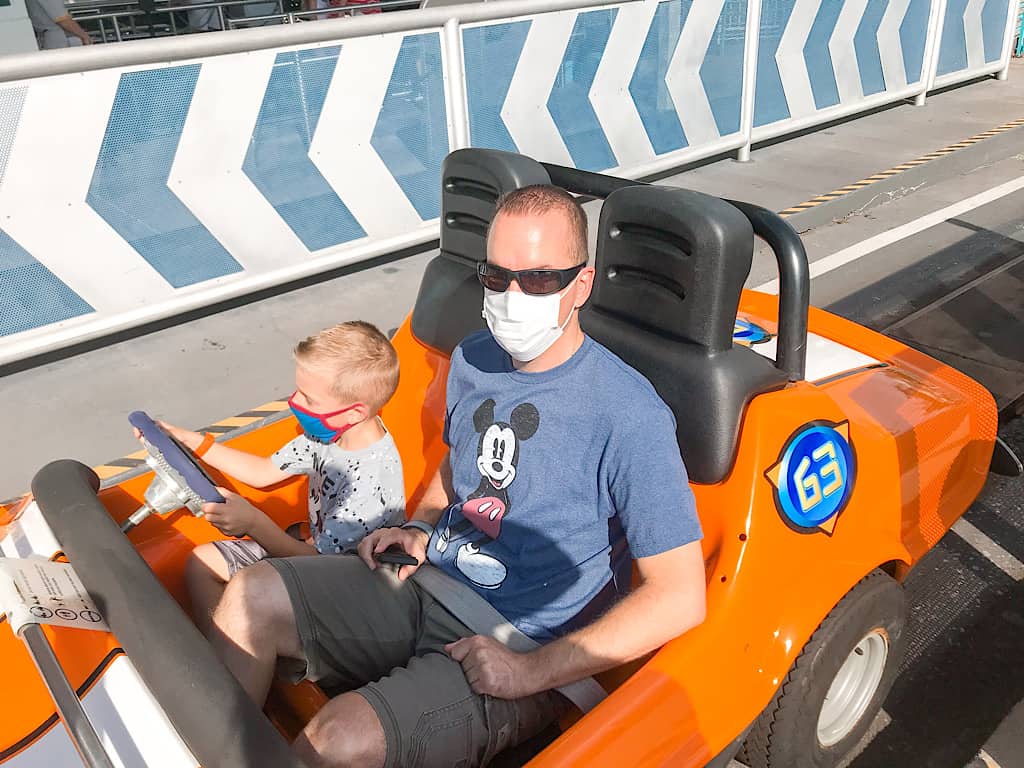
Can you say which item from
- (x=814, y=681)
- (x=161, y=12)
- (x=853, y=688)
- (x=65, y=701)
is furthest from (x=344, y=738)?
(x=161, y=12)

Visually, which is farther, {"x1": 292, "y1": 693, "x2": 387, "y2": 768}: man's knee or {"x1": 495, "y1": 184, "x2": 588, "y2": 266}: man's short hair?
{"x1": 495, "y1": 184, "x2": 588, "y2": 266}: man's short hair

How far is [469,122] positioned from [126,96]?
2282 mm

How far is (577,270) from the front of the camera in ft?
6.15

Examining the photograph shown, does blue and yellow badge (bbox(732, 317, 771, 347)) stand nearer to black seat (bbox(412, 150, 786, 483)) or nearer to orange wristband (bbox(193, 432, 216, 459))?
black seat (bbox(412, 150, 786, 483))

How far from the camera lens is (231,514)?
2.09m

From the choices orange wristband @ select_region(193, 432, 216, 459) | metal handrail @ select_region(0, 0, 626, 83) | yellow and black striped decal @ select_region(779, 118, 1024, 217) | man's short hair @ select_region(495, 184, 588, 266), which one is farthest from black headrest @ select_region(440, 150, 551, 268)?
yellow and black striped decal @ select_region(779, 118, 1024, 217)

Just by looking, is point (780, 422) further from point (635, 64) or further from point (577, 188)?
point (635, 64)

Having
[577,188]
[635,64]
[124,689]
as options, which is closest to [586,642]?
[124,689]

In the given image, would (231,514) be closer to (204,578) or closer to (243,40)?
(204,578)

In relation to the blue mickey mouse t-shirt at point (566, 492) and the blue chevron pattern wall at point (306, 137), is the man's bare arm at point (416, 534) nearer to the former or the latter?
the blue mickey mouse t-shirt at point (566, 492)

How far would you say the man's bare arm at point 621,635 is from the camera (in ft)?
5.76

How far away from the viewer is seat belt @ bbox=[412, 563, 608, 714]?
186cm

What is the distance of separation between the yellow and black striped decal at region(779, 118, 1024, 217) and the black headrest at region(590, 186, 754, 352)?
15.7 feet

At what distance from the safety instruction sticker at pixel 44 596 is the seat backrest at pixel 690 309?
1.30 m
